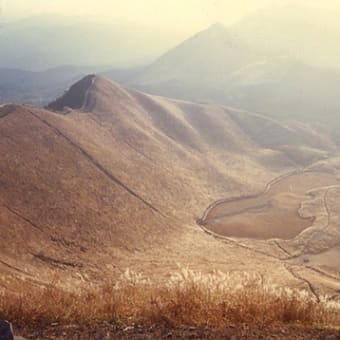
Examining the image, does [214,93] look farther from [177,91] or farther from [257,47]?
[257,47]

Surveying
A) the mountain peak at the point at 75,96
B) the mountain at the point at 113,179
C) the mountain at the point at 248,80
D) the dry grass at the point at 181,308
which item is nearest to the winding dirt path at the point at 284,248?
the mountain at the point at 113,179

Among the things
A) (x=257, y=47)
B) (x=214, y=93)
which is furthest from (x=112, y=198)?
(x=257, y=47)

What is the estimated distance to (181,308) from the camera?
730 centimetres

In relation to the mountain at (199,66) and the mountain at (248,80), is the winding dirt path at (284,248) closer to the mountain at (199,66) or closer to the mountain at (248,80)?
the mountain at (248,80)

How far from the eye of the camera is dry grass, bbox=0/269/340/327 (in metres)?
7.18

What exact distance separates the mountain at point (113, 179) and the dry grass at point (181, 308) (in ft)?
23.2

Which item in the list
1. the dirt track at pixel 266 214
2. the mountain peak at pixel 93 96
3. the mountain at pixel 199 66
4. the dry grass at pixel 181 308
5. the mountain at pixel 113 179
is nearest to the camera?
the dry grass at pixel 181 308

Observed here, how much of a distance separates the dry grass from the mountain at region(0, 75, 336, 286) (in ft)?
23.2

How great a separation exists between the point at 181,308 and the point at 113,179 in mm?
29280

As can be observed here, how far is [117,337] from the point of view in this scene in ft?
22.1

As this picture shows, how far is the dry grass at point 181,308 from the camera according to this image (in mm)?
7180

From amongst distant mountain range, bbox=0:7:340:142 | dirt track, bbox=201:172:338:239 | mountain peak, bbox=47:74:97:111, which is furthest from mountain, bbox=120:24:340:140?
mountain peak, bbox=47:74:97:111

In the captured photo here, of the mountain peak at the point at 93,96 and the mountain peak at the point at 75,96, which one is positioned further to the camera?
the mountain peak at the point at 75,96

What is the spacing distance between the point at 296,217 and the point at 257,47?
139 m
